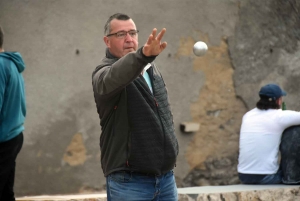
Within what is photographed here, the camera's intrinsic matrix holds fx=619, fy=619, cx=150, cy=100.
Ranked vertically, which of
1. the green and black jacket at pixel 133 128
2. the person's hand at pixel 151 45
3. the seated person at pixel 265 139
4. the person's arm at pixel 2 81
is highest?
the person's hand at pixel 151 45

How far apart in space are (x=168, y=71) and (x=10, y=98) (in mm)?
2934

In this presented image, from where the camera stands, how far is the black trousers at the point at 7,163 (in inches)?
151

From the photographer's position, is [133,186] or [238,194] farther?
[238,194]

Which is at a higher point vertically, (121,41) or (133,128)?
(121,41)

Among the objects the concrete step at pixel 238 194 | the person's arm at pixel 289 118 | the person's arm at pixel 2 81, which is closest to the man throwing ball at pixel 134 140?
the person's arm at pixel 2 81

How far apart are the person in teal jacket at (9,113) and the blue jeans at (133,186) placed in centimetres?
117

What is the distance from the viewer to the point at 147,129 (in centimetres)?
282

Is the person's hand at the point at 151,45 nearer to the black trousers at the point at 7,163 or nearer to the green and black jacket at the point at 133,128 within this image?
the green and black jacket at the point at 133,128

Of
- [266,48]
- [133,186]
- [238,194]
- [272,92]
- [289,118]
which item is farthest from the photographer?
[266,48]

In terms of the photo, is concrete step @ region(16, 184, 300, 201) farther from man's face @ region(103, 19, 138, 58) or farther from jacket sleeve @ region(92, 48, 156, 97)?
jacket sleeve @ region(92, 48, 156, 97)

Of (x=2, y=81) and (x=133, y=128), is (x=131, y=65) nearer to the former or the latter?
(x=133, y=128)

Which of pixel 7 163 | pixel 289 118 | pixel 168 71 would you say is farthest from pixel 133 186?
pixel 168 71

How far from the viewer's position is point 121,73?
99.8 inches

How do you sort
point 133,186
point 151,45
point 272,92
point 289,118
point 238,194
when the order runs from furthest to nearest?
1. point 272,92
2. point 289,118
3. point 238,194
4. point 133,186
5. point 151,45
